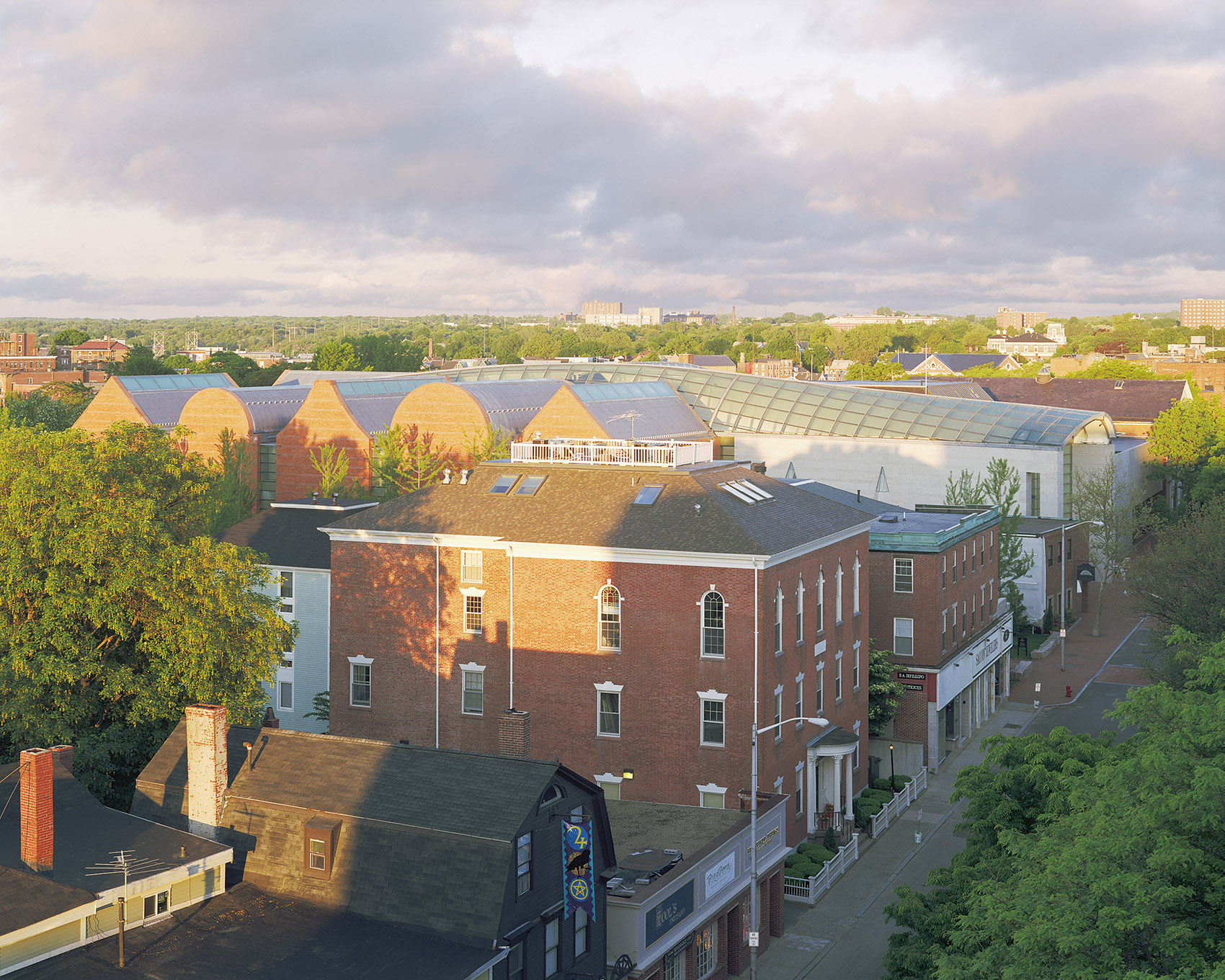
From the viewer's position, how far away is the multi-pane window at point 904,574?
203 feet

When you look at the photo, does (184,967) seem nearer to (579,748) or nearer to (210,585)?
(210,585)

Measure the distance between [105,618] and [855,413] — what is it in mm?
76542

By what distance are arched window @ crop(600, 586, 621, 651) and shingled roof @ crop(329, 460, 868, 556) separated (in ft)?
6.42

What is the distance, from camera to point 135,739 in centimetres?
4397

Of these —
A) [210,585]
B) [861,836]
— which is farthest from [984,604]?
[210,585]

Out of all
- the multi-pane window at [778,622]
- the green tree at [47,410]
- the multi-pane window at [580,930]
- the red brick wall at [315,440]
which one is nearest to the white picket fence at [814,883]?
the multi-pane window at [778,622]

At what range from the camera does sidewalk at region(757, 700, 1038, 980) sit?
41438mm

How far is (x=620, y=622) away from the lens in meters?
48.5

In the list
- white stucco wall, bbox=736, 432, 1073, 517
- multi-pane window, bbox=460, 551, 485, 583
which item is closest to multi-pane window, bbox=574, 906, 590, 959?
multi-pane window, bbox=460, 551, 485, 583

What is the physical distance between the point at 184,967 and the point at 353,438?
79741mm

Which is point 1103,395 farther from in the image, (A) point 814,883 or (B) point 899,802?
(A) point 814,883

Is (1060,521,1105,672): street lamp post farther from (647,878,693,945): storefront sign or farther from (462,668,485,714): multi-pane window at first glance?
(647,878,693,945): storefront sign

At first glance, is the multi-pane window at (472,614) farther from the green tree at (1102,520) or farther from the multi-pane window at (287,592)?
the green tree at (1102,520)

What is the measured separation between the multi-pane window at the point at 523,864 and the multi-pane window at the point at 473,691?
1937 centimetres
